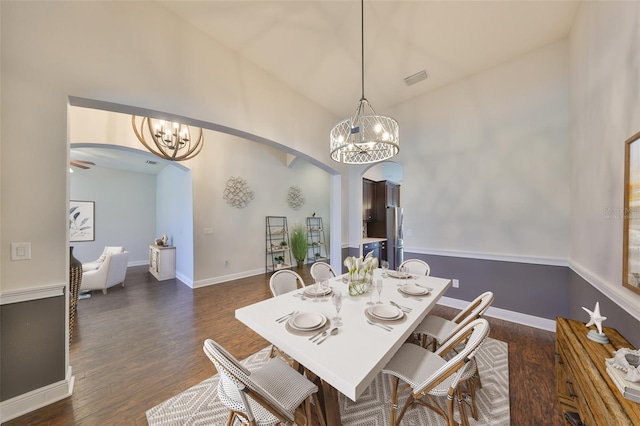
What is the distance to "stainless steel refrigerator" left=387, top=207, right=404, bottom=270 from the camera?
580 cm

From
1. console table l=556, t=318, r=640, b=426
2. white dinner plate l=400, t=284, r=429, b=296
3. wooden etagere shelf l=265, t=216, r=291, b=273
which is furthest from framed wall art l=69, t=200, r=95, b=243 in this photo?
console table l=556, t=318, r=640, b=426

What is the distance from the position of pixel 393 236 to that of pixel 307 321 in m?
4.82

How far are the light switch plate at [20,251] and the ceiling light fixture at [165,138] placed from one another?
263 centimetres

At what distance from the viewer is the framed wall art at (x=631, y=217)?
1.30 meters

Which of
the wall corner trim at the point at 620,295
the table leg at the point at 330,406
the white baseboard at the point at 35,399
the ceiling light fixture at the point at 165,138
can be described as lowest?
the white baseboard at the point at 35,399

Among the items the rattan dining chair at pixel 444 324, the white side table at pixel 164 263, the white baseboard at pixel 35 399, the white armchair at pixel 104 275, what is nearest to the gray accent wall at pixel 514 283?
the rattan dining chair at pixel 444 324

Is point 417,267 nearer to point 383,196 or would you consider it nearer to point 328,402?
point 328,402

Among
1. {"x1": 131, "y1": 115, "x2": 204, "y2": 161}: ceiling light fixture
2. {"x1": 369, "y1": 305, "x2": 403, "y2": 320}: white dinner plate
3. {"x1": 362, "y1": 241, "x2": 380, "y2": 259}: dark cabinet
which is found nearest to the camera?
{"x1": 369, "y1": 305, "x2": 403, "y2": 320}: white dinner plate

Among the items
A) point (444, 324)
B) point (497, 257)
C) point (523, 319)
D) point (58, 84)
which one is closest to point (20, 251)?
point (58, 84)

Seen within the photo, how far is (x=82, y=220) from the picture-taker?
6223 millimetres

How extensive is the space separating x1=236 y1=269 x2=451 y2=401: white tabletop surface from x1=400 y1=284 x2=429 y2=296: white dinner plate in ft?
0.20

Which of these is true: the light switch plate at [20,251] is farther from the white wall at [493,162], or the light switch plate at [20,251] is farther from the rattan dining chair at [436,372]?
the white wall at [493,162]

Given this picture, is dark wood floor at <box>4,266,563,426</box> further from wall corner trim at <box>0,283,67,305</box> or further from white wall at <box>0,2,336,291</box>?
white wall at <box>0,2,336,291</box>

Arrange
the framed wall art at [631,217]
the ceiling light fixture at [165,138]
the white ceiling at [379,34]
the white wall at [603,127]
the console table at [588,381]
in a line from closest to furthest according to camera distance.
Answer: the console table at [588,381] < the framed wall art at [631,217] < the white wall at [603,127] < the white ceiling at [379,34] < the ceiling light fixture at [165,138]
